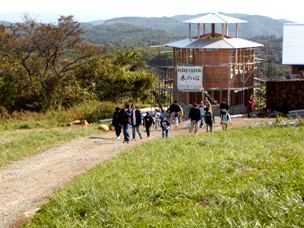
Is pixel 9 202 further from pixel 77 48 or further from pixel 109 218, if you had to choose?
pixel 77 48

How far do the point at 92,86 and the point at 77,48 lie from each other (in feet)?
13.4

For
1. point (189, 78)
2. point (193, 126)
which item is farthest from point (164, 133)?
point (189, 78)

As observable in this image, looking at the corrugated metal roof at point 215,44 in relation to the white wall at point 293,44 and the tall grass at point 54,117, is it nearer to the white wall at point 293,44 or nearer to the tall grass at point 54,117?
the white wall at point 293,44

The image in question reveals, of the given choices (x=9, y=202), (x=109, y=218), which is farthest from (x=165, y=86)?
(x=109, y=218)

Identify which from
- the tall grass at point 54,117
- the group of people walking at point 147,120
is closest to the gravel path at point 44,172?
the group of people walking at point 147,120

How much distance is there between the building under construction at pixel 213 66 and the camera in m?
27.8

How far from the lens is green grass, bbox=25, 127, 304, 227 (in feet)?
22.6

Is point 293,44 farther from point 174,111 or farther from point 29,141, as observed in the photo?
point 29,141

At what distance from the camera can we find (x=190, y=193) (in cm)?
817

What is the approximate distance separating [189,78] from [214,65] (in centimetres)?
153

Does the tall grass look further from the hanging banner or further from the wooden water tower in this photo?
the wooden water tower

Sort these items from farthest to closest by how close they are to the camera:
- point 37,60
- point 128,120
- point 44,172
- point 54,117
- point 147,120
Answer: point 37,60 < point 54,117 < point 147,120 < point 128,120 < point 44,172

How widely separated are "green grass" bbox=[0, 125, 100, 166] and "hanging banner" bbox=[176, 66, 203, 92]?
6433mm

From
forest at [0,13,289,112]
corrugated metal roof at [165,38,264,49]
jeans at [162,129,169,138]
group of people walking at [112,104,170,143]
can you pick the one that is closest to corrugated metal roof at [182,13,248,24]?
corrugated metal roof at [165,38,264,49]
